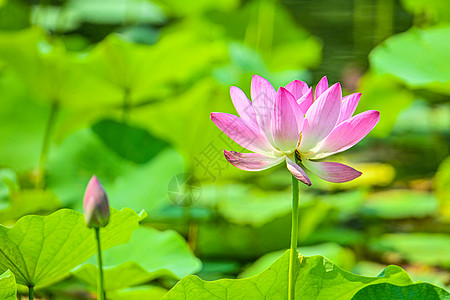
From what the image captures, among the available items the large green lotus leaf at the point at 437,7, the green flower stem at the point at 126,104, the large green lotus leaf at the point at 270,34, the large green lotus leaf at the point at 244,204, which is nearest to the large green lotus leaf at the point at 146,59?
the green flower stem at the point at 126,104

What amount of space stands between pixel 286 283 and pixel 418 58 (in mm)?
703

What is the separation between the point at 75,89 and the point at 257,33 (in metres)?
1.05

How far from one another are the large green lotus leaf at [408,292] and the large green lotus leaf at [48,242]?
251mm

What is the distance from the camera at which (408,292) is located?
596 millimetres

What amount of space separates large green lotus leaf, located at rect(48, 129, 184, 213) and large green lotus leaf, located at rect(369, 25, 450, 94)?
0.45 metres

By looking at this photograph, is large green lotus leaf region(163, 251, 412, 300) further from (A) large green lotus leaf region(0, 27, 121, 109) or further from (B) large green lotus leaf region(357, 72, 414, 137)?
(B) large green lotus leaf region(357, 72, 414, 137)

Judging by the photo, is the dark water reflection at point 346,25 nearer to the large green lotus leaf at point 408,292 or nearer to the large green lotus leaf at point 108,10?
the large green lotus leaf at point 108,10

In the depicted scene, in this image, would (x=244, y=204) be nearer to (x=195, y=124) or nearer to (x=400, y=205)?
(x=195, y=124)

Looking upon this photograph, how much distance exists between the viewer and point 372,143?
2.55 meters

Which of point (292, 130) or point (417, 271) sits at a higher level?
point (292, 130)

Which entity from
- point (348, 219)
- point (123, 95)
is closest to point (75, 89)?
point (123, 95)

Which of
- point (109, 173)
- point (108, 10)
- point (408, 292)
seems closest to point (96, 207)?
point (408, 292)

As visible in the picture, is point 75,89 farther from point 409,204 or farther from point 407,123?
point 407,123

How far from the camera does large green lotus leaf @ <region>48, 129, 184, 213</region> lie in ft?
3.72
